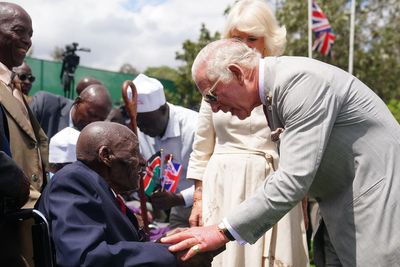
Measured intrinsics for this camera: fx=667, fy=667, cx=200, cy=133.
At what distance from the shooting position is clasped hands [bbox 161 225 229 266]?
9.51 ft

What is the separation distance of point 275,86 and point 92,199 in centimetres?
91

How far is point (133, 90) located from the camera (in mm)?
4406

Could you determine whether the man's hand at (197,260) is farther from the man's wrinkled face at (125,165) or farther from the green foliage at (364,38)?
the green foliage at (364,38)

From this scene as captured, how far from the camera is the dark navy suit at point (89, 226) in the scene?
271 cm

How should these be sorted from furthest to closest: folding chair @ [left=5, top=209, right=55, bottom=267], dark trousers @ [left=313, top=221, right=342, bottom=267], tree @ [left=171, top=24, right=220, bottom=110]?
1. tree @ [left=171, top=24, right=220, bottom=110]
2. dark trousers @ [left=313, top=221, right=342, bottom=267]
3. folding chair @ [left=5, top=209, right=55, bottom=267]

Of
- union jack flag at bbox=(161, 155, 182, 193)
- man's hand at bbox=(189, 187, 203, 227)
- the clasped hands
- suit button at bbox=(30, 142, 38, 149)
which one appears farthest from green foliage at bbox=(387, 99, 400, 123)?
the clasped hands

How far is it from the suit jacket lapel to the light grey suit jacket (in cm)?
155

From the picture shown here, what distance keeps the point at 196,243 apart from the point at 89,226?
1.60 feet

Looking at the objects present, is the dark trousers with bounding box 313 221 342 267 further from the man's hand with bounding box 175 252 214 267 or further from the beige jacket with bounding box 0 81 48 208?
the beige jacket with bounding box 0 81 48 208

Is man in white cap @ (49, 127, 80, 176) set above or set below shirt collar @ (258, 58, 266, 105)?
below

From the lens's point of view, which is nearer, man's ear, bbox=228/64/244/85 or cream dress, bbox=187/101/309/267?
man's ear, bbox=228/64/244/85

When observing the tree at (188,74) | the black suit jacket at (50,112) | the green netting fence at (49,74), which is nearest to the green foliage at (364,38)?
the tree at (188,74)

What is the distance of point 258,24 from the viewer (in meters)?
4.00

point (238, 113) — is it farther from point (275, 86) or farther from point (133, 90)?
point (133, 90)
